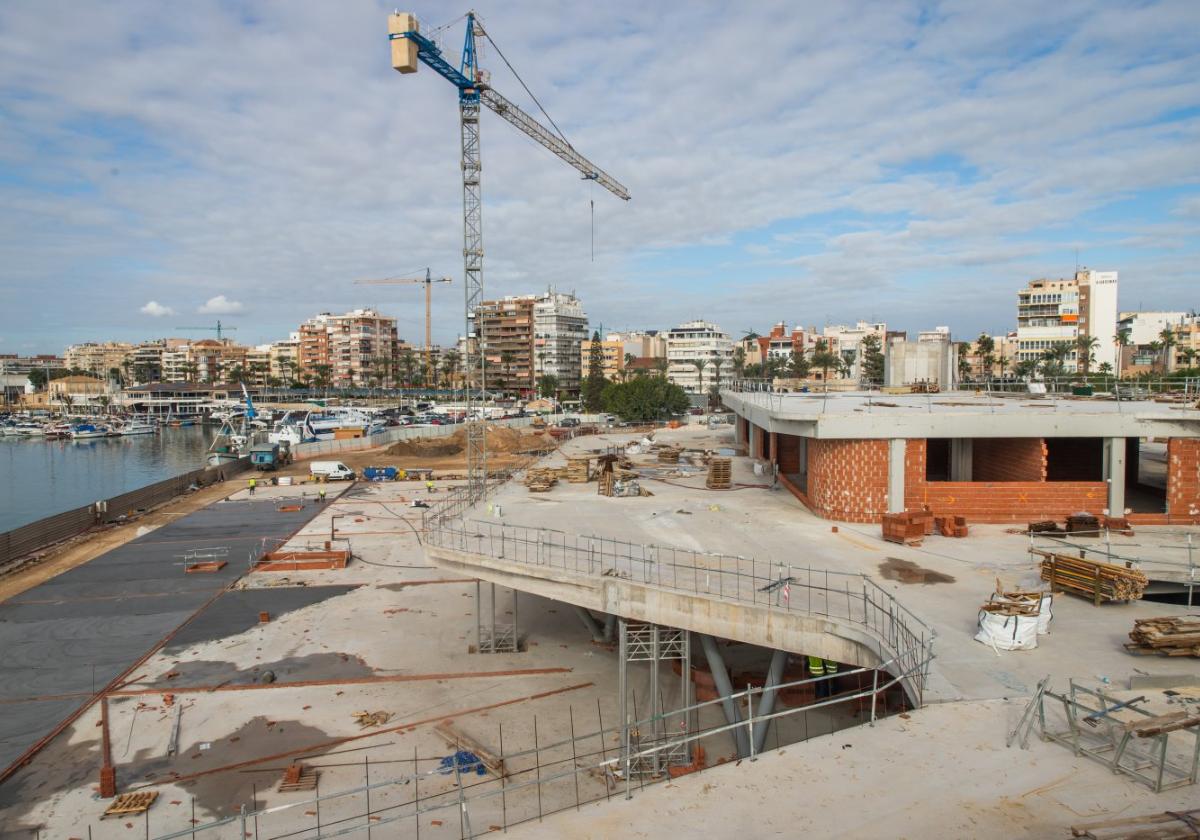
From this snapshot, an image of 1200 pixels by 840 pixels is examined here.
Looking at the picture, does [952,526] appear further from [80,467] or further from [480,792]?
[80,467]

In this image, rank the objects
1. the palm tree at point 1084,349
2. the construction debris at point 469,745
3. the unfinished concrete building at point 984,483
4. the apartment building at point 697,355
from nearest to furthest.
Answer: the construction debris at point 469,745
the unfinished concrete building at point 984,483
the palm tree at point 1084,349
the apartment building at point 697,355

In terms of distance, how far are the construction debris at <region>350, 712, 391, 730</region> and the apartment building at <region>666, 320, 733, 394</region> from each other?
491ft

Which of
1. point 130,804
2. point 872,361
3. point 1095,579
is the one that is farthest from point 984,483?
point 872,361

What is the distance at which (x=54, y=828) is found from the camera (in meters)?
15.8

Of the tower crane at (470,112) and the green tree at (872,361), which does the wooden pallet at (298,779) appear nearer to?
the tower crane at (470,112)

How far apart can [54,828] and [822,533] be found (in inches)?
879

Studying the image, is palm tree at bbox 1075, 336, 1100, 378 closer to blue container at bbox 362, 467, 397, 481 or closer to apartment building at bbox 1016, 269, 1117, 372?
apartment building at bbox 1016, 269, 1117, 372

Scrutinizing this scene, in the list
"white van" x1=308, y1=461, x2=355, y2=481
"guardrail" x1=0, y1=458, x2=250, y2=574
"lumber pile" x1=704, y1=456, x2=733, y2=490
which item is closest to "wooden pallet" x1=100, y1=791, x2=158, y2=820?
"lumber pile" x1=704, y1=456, x2=733, y2=490

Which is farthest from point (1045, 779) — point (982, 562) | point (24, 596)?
point (24, 596)

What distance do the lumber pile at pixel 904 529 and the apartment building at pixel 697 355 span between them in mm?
143004

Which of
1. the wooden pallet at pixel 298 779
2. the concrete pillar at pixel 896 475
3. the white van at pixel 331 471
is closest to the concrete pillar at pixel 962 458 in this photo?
the concrete pillar at pixel 896 475

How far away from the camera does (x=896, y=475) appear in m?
27.2

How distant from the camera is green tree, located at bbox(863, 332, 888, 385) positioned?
106794 mm

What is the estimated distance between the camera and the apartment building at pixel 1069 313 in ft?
368
